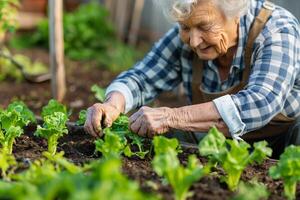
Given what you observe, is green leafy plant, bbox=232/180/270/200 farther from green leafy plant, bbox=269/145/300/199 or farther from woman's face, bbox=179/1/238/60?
woman's face, bbox=179/1/238/60

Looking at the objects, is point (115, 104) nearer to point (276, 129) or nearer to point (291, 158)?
point (276, 129)

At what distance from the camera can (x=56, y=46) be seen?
4875mm

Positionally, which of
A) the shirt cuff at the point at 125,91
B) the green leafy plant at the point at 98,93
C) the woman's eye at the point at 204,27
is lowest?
the shirt cuff at the point at 125,91

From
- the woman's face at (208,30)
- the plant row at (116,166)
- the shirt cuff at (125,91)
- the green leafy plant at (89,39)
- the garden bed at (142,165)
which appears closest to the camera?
the plant row at (116,166)

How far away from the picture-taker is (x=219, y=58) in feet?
11.6

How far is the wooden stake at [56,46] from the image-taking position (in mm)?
4797

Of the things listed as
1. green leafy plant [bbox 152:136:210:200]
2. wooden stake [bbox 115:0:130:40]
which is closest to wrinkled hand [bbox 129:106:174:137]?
green leafy plant [bbox 152:136:210:200]

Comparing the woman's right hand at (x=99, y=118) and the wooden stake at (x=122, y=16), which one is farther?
the wooden stake at (x=122, y=16)

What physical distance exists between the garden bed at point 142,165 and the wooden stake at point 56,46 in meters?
1.55

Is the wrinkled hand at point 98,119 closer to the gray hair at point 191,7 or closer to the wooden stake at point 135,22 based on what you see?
the gray hair at point 191,7

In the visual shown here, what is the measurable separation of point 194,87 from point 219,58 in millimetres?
262

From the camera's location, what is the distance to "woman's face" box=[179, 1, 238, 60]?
122 inches

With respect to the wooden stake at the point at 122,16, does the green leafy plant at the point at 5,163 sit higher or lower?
lower

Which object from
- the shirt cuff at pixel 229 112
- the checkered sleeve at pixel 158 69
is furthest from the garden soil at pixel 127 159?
the checkered sleeve at pixel 158 69
